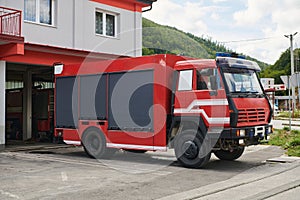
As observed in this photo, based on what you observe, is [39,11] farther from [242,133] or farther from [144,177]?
[242,133]

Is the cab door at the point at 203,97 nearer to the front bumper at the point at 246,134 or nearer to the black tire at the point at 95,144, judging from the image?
the front bumper at the point at 246,134

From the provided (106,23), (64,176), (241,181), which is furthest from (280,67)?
(64,176)

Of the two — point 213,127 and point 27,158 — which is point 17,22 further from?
point 213,127

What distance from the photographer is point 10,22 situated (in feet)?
51.3

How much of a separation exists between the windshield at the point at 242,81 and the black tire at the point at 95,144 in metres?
4.32

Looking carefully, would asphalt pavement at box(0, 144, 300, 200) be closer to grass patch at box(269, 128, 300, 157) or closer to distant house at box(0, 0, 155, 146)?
grass patch at box(269, 128, 300, 157)

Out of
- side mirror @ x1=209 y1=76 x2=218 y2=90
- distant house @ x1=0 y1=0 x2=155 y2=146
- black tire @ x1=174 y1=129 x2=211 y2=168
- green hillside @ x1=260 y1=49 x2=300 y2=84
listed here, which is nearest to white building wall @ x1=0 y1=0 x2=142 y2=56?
distant house @ x1=0 y1=0 x2=155 y2=146

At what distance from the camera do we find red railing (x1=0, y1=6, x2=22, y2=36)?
1528 cm

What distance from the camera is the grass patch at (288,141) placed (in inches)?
556

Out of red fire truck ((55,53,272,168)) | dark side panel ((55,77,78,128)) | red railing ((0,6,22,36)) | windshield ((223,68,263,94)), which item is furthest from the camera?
red railing ((0,6,22,36))

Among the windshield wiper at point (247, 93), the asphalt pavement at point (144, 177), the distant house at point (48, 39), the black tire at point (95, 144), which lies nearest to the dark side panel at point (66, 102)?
the black tire at point (95, 144)

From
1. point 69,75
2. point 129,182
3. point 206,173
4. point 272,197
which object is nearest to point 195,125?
point 206,173

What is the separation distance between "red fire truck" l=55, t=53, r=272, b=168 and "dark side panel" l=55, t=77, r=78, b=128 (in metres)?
0.54

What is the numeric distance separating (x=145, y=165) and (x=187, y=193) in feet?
12.7
